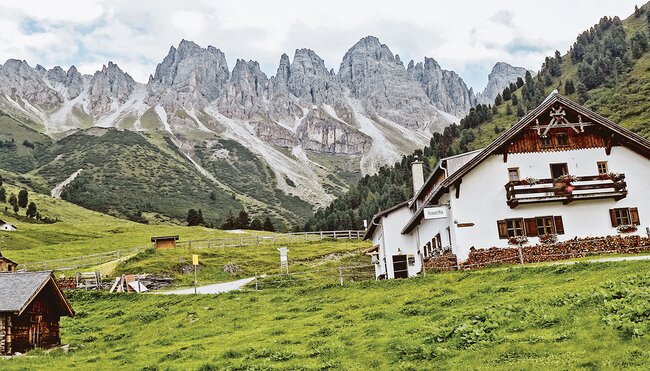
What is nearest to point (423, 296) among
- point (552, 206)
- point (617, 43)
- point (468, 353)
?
point (468, 353)

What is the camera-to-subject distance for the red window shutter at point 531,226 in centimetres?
4103

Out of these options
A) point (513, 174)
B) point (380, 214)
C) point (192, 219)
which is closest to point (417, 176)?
point (380, 214)

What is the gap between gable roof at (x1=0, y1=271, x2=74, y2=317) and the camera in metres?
31.5

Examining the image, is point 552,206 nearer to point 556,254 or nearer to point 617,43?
point 556,254

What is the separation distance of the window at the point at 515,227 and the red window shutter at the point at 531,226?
34 cm

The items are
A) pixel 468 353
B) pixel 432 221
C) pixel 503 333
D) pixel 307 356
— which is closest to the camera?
pixel 468 353

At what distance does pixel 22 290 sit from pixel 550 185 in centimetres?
3394

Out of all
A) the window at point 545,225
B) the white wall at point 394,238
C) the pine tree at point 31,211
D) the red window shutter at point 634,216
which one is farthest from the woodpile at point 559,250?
the pine tree at point 31,211

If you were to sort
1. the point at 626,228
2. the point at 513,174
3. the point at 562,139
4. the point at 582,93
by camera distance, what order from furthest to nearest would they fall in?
1. the point at 582,93
2. the point at 562,139
3. the point at 513,174
4. the point at 626,228

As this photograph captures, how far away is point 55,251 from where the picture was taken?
295ft

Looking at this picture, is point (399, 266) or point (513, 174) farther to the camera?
point (399, 266)

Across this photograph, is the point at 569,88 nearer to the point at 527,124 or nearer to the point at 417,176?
the point at 417,176

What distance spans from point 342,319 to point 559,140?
24.1 metres

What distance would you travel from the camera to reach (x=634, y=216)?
41.8 meters
